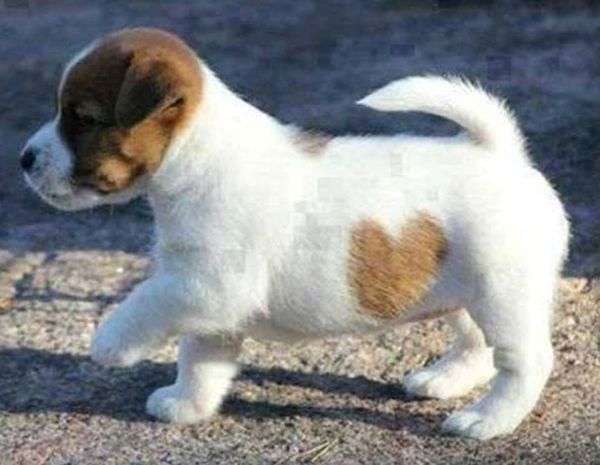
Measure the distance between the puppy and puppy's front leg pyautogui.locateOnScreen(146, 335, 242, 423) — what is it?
0.42 ft

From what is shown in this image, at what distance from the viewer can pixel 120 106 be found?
13.8 feet

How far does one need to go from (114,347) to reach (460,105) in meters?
1.16

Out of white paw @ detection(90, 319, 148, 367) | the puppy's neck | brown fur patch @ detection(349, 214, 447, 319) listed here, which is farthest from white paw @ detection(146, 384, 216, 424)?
brown fur patch @ detection(349, 214, 447, 319)

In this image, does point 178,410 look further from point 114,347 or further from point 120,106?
point 120,106

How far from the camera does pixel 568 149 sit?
6844 mm

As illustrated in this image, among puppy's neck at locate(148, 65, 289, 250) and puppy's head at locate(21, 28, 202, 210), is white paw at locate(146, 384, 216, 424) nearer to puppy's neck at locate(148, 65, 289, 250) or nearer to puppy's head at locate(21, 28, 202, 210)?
puppy's neck at locate(148, 65, 289, 250)

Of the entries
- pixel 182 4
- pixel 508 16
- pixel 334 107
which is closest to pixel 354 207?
pixel 334 107

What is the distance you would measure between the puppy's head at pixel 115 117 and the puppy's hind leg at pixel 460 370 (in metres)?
1.07

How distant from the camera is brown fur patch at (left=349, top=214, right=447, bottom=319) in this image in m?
4.36

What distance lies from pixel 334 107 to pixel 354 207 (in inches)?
134

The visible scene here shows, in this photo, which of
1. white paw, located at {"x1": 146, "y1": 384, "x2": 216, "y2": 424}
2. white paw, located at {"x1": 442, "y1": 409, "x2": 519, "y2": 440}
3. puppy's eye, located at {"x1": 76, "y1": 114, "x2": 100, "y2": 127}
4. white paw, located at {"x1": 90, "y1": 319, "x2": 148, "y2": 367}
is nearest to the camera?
puppy's eye, located at {"x1": 76, "y1": 114, "x2": 100, "y2": 127}

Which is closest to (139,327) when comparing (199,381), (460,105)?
(199,381)

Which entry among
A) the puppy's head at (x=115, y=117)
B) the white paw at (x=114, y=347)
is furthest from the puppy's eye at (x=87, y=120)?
the white paw at (x=114, y=347)

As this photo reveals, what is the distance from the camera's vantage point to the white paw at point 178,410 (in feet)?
15.4
